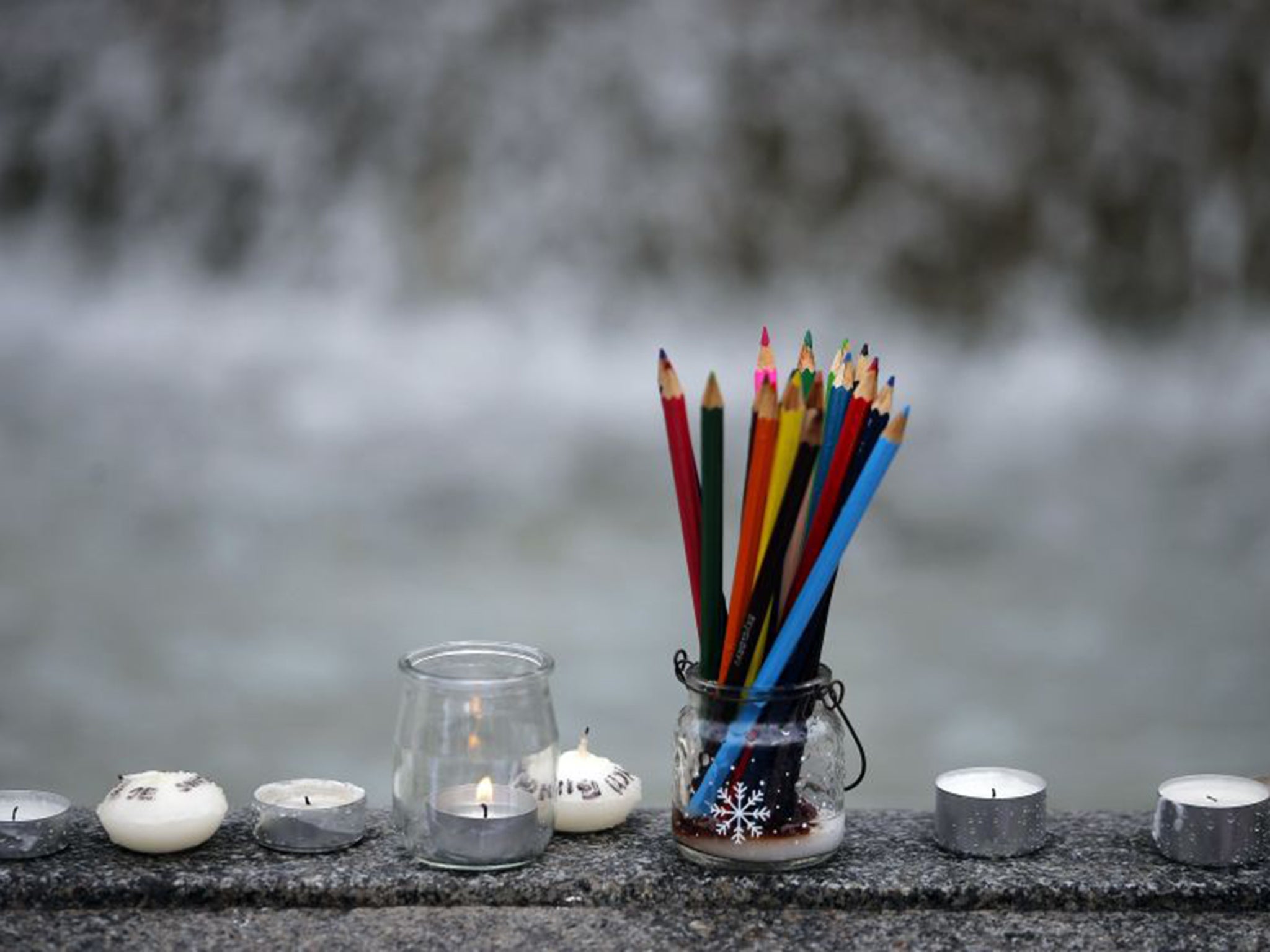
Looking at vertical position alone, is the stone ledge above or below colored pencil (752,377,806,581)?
below

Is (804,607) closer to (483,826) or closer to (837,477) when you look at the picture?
(837,477)

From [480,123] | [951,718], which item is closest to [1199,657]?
[951,718]

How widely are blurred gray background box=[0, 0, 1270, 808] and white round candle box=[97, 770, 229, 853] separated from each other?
1.82m

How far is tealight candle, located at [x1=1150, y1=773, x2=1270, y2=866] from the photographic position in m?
0.84

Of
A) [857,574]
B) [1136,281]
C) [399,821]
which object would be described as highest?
[1136,281]

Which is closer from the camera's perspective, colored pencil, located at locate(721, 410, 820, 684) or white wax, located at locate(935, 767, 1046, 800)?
colored pencil, located at locate(721, 410, 820, 684)

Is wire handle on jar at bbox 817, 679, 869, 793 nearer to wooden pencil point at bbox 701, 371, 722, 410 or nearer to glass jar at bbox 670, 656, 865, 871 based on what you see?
glass jar at bbox 670, 656, 865, 871

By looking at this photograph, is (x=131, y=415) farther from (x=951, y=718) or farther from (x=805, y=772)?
(x=805, y=772)

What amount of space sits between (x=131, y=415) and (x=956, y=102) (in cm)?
A: 156

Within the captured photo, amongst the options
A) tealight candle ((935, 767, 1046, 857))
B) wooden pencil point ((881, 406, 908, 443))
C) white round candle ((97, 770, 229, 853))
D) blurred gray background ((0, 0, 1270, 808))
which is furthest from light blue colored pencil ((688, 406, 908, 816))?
blurred gray background ((0, 0, 1270, 808))

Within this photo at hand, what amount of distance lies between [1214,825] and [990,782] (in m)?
0.12

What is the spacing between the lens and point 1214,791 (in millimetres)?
874

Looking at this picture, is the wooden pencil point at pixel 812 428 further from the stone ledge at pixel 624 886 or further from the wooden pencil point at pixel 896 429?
the stone ledge at pixel 624 886

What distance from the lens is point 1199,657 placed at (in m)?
2.60
